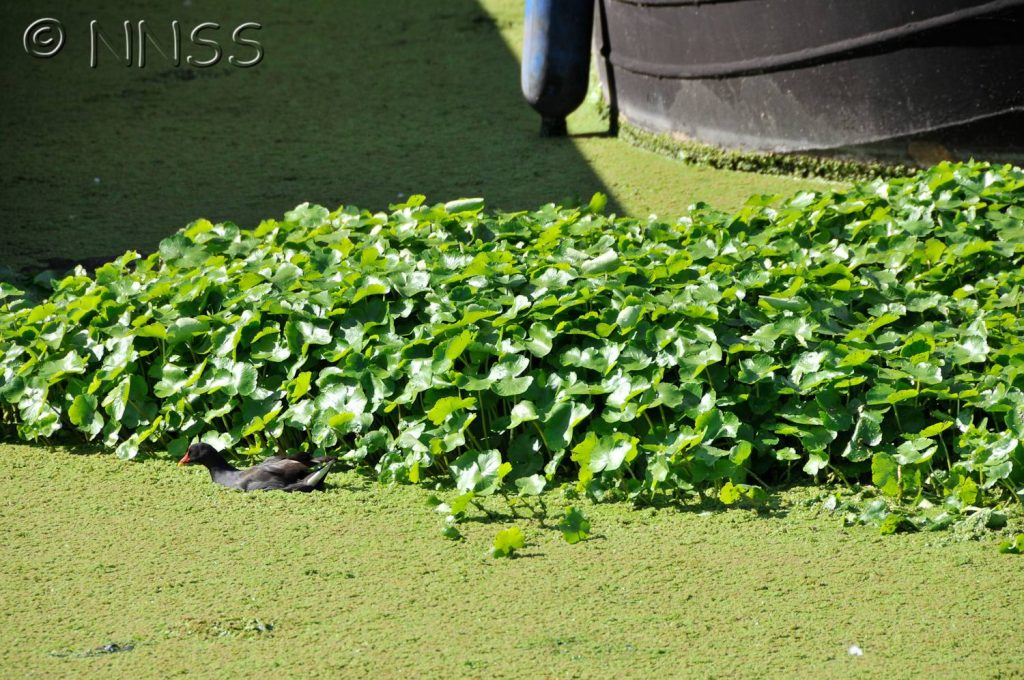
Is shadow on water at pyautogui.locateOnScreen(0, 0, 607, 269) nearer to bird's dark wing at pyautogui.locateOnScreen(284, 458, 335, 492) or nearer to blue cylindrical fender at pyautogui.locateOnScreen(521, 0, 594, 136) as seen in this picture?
blue cylindrical fender at pyautogui.locateOnScreen(521, 0, 594, 136)

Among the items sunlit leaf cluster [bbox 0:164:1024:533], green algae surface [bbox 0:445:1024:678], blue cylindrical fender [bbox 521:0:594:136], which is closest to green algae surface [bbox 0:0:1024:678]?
green algae surface [bbox 0:445:1024:678]

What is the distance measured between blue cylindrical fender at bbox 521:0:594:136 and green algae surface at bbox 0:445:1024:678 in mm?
3360

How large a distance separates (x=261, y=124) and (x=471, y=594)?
4395 mm

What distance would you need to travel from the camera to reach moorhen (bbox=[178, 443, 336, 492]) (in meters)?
3.01

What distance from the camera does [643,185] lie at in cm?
538

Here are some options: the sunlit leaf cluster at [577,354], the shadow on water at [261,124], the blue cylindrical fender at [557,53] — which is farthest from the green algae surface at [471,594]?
the blue cylindrical fender at [557,53]

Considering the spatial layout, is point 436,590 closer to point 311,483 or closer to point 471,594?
point 471,594

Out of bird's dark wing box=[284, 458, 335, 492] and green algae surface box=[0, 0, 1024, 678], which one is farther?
→ bird's dark wing box=[284, 458, 335, 492]

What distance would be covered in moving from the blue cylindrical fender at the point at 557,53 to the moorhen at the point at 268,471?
3.28m

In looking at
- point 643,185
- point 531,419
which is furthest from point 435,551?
point 643,185

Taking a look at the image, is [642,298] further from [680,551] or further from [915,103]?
[915,103]

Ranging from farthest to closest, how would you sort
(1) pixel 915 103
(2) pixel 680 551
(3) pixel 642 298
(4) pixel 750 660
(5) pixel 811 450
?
(1) pixel 915 103 < (3) pixel 642 298 < (5) pixel 811 450 < (2) pixel 680 551 < (4) pixel 750 660

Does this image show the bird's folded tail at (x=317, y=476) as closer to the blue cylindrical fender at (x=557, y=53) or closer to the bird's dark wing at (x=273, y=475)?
the bird's dark wing at (x=273, y=475)

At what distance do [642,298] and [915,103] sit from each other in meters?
2.24
